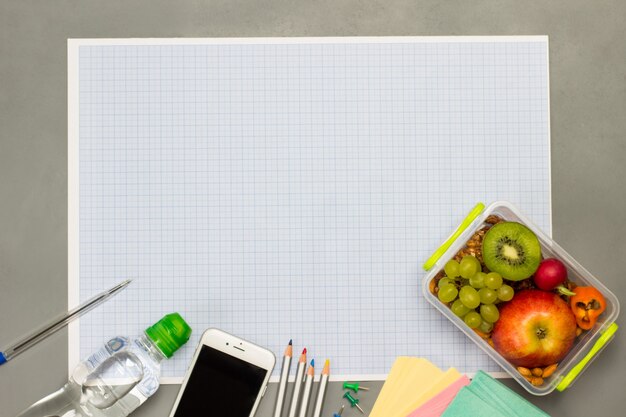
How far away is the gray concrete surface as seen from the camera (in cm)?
94

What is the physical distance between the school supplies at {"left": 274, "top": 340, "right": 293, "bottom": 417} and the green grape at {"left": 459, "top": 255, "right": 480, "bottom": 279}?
12.1 inches

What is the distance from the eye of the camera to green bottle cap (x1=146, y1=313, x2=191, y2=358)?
896 mm

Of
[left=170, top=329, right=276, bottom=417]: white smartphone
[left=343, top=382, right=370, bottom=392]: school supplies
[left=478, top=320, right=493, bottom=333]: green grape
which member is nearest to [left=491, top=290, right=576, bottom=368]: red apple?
[left=478, top=320, right=493, bottom=333]: green grape

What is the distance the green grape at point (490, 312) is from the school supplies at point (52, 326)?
0.59 m

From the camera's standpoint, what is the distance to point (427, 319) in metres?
0.94

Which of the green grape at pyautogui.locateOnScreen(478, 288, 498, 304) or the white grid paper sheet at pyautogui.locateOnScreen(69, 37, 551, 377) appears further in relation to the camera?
the white grid paper sheet at pyautogui.locateOnScreen(69, 37, 551, 377)

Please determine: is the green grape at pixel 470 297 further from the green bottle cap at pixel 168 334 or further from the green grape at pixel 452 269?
the green bottle cap at pixel 168 334

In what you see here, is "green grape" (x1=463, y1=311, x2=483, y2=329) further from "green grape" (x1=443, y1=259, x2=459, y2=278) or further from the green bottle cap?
the green bottle cap

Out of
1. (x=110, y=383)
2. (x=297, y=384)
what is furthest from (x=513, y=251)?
(x=110, y=383)

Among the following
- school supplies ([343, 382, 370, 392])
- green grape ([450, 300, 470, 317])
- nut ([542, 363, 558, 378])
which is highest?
green grape ([450, 300, 470, 317])

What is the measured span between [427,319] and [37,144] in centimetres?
74

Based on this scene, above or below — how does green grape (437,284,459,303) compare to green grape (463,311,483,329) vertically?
above

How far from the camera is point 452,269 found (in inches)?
33.8

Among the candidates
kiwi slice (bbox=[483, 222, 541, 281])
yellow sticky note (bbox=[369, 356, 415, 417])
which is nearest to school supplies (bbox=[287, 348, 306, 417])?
yellow sticky note (bbox=[369, 356, 415, 417])
